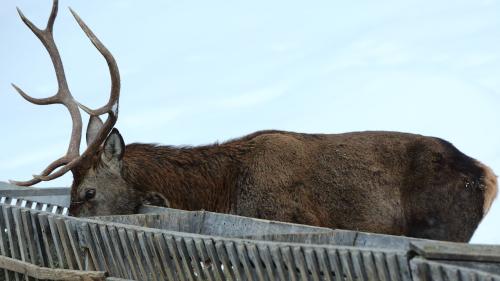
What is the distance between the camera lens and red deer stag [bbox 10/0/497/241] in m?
9.38

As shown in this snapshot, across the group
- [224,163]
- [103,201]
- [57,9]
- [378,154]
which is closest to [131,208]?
[103,201]

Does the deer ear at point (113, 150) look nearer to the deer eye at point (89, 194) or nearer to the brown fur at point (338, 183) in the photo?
the brown fur at point (338, 183)

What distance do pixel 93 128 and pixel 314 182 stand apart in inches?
98.5

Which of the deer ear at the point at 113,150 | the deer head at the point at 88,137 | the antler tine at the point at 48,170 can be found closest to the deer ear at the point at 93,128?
the deer head at the point at 88,137

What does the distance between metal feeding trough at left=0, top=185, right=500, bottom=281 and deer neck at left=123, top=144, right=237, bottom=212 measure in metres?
2.23

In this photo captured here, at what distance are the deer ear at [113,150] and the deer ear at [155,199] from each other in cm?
44

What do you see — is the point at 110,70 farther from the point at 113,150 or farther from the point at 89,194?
the point at 89,194

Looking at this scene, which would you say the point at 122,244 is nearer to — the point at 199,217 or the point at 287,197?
the point at 199,217

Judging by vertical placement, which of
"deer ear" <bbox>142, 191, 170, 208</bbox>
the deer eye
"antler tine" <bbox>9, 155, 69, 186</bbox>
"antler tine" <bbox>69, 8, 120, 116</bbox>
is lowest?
"deer ear" <bbox>142, 191, 170, 208</bbox>

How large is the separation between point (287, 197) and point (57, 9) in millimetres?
3882

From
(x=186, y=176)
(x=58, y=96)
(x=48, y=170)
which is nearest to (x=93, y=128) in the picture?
(x=48, y=170)

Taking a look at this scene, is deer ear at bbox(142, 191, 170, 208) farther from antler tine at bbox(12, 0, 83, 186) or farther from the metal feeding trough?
the metal feeding trough

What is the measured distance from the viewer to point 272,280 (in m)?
4.96

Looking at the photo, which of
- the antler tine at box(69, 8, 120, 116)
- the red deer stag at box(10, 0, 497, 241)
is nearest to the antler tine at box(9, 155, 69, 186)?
the red deer stag at box(10, 0, 497, 241)
